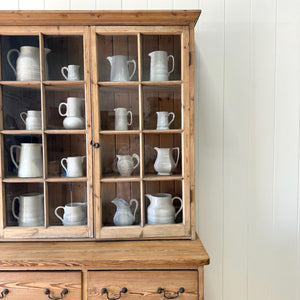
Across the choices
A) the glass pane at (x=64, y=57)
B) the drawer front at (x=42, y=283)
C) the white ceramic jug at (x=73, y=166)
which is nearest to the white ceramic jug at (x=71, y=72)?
the glass pane at (x=64, y=57)

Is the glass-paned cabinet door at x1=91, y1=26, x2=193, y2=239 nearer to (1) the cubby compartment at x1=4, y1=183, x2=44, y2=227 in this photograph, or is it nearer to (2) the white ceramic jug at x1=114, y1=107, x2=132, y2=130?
(2) the white ceramic jug at x1=114, y1=107, x2=132, y2=130

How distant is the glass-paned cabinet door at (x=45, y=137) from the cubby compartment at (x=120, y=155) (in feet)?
0.23

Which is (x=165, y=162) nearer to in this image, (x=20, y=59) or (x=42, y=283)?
(x=42, y=283)

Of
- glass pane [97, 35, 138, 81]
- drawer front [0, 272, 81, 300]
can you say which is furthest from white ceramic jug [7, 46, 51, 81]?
drawer front [0, 272, 81, 300]

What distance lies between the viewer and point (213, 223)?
1460mm

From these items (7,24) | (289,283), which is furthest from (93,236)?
(289,283)

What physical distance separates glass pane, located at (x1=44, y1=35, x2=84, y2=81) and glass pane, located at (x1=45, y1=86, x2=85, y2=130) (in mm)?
55

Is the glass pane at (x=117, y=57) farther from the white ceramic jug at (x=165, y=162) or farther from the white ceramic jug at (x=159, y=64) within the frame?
the white ceramic jug at (x=165, y=162)

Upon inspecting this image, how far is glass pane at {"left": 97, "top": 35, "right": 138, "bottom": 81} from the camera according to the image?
45.7 inches

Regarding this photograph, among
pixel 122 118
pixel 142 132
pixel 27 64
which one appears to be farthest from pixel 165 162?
pixel 27 64

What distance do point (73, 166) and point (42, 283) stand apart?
1.51ft

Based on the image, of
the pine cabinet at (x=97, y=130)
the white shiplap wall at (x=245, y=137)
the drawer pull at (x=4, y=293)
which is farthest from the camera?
the white shiplap wall at (x=245, y=137)

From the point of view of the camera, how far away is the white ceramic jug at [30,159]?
1.18 meters

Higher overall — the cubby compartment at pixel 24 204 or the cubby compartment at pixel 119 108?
the cubby compartment at pixel 119 108
